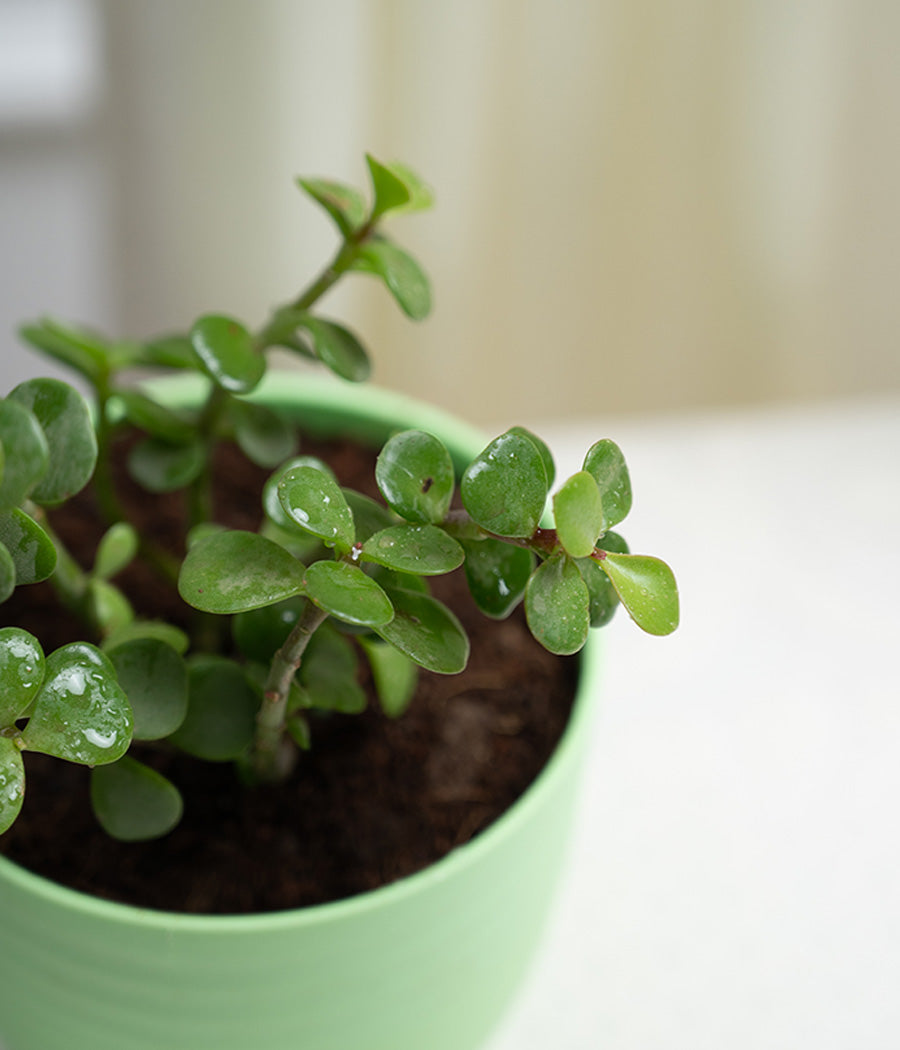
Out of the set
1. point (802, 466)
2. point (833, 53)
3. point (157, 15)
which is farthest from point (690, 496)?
point (157, 15)

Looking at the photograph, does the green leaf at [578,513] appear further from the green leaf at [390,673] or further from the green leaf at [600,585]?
the green leaf at [390,673]

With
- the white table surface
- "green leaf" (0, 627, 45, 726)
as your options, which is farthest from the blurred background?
"green leaf" (0, 627, 45, 726)

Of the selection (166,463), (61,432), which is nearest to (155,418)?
(166,463)

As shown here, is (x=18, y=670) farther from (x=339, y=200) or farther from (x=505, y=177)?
(x=505, y=177)

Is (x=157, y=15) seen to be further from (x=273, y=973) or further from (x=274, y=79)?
(x=273, y=973)

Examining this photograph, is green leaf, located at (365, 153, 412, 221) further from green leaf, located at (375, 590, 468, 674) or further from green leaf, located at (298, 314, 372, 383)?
green leaf, located at (375, 590, 468, 674)

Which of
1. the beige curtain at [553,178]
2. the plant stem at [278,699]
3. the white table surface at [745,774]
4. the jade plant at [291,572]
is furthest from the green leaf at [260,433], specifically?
the beige curtain at [553,178]
